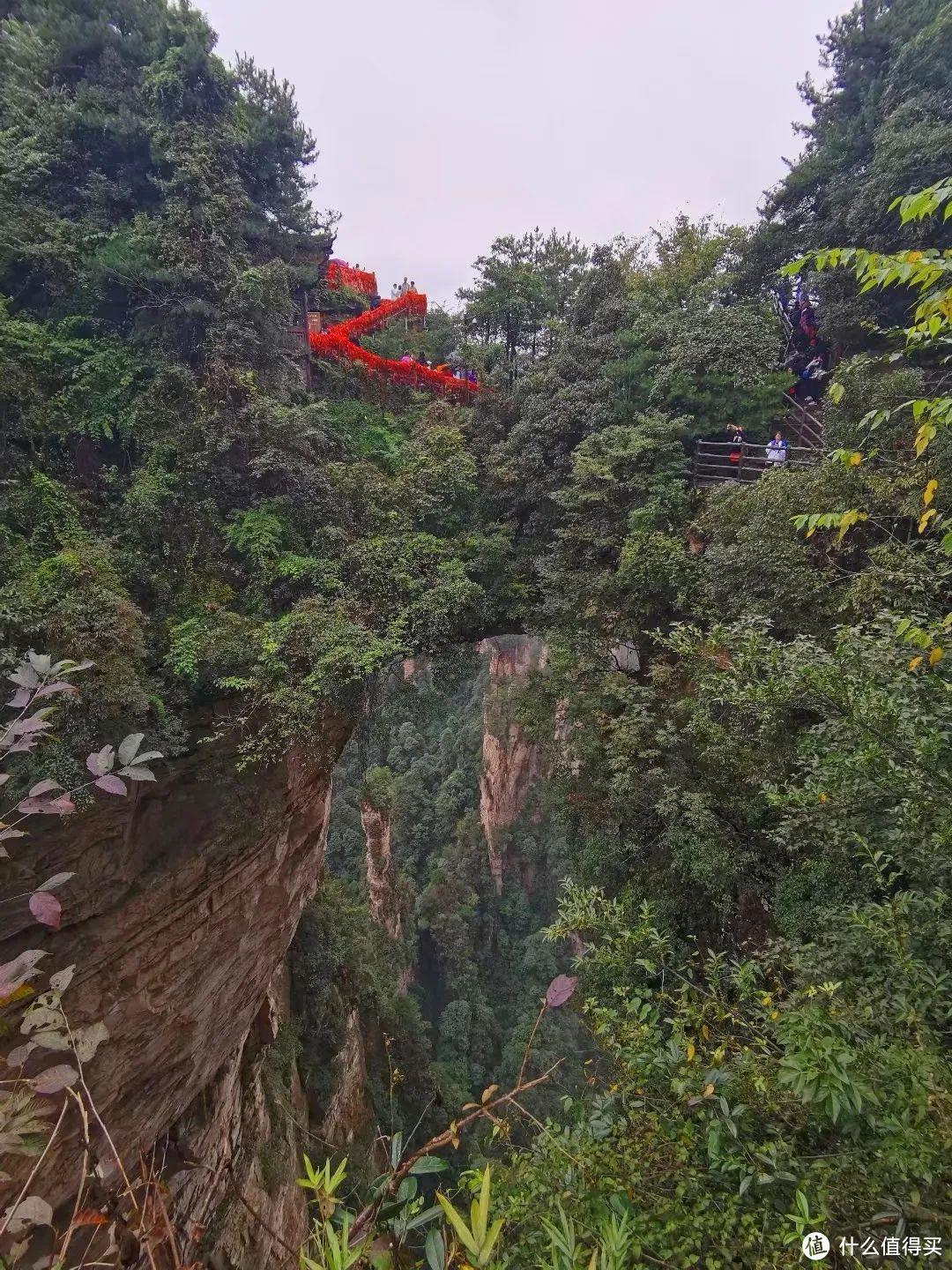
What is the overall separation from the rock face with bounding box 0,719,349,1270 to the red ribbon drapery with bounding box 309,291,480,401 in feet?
21.2

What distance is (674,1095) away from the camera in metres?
2.77

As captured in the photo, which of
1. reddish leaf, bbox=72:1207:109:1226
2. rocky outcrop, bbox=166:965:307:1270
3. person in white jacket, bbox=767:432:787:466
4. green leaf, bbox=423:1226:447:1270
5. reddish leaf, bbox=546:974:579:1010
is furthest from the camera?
person in white jacket, bbox=767:432:787:466

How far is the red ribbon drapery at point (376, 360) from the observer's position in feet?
33.4

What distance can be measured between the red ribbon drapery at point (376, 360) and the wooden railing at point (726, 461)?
395cm

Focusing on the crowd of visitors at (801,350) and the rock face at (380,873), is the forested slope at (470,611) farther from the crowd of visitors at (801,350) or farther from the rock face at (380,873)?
the rock face at (380,873)

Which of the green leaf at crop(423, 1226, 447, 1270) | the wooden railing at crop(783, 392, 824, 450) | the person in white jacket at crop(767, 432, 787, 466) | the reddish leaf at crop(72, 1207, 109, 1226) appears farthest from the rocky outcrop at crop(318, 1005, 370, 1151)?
the wooden railing at crop(783, 392, 824, 450)

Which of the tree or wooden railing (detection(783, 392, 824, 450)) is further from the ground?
the tree

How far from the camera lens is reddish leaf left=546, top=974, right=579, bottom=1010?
4.50 ft

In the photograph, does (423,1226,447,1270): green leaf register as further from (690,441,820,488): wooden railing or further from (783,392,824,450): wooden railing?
(783,392,824,450): wooden railing

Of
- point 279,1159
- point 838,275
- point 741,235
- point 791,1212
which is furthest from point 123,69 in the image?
point 279,1159

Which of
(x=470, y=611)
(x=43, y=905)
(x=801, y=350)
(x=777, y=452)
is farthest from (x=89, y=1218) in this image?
(x=801, y=350)

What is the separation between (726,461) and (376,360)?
5952mm

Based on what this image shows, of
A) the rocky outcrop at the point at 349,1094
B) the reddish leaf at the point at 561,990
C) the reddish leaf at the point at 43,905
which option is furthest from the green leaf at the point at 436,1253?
the rocky outcrop at the point at 349,1094

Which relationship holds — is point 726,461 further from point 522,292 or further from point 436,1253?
point 436,1253
